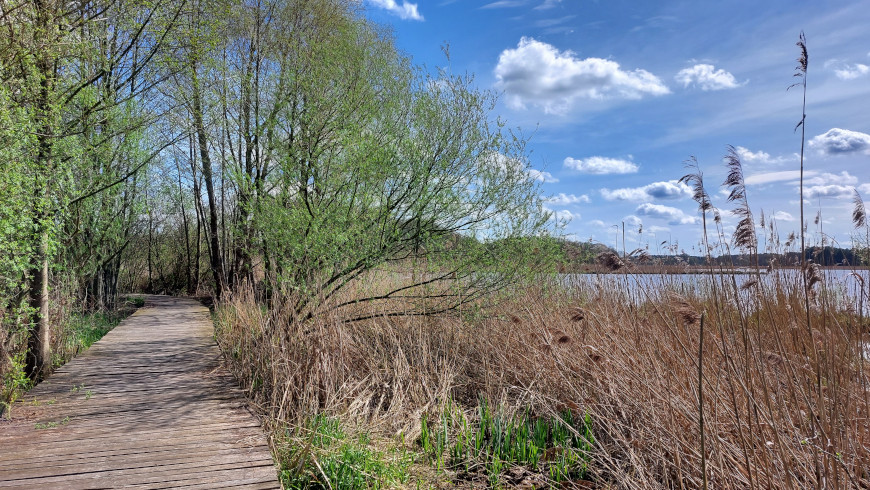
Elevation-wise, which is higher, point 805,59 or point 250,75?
point 250,75

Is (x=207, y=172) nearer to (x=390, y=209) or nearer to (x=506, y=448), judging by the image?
(x=390, y=209)

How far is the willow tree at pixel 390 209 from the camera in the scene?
20.8 feet

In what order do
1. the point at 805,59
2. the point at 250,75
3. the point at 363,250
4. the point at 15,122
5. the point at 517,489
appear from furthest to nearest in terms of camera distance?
the point at 250,75
the point at 363,250
the point at 15,122
the point at 517,489
the point at 805,59

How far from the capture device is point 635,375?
12.0 feet

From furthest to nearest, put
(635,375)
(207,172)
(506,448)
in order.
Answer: (207,172) < (506,448) < (635,375)

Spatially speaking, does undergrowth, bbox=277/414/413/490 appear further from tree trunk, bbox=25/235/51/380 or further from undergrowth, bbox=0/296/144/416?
tree trunk, bbox=25/235/51/380

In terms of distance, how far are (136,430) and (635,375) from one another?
377 centimetres

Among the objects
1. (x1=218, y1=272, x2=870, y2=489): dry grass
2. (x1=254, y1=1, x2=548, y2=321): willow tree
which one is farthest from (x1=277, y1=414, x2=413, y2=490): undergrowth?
(x1=254, y1=1, x2=548, y2=321): willow tree

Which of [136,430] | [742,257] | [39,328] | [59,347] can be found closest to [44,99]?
[39,328]

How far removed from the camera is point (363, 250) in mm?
6199

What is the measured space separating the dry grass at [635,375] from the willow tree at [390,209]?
17.9 inches

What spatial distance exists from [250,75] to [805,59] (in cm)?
950

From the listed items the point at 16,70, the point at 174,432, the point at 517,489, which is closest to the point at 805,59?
the point at 517,489

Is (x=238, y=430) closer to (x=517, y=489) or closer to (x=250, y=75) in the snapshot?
(x=517, y=489)
